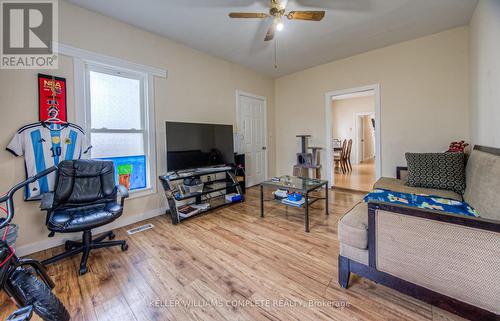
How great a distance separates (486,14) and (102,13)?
415 cm

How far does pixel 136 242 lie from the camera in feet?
7.36

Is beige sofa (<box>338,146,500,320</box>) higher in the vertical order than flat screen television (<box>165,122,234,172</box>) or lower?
lower

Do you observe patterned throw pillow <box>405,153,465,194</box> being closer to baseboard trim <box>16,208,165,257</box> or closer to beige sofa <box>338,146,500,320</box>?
beige sofa <box>338,146,500,320</box>

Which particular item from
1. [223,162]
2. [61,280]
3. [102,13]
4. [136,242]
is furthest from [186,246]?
[102,13]

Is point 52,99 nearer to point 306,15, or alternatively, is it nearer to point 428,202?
point 306,15

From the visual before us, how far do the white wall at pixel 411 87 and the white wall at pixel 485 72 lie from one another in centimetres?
31

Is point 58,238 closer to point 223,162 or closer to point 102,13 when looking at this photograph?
point 223,162

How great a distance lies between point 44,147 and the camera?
2.06 m

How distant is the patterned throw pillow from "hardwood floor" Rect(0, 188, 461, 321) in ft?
4.04

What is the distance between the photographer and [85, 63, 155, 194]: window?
2494 mm

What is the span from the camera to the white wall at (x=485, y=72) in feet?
5.94

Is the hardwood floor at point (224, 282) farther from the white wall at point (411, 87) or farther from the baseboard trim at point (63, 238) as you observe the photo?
the white wall at point (411, 87)

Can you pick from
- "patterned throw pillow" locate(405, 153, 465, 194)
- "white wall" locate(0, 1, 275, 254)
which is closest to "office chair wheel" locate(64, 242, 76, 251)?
"white wall" locate(0, 1, 275, 254)

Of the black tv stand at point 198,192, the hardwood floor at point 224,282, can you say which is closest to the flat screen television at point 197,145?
the black tv stand at point 198,192
